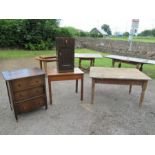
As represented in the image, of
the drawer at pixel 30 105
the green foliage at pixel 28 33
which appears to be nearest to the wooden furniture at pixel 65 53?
the drawer at pixel 30 105

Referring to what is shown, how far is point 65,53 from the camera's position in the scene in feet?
9.25

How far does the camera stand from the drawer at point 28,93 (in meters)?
2.35

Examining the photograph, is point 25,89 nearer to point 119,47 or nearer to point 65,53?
point 65,53

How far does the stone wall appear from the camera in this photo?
8.20 meters

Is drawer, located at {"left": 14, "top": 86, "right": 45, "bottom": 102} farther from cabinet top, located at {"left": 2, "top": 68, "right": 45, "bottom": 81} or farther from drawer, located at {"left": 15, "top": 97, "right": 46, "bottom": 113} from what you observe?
cabinet top, located at {"left": 2, "top": 68, "right": 45, "bottom": 81}

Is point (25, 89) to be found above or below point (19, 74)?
below

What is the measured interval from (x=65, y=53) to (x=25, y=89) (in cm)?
101

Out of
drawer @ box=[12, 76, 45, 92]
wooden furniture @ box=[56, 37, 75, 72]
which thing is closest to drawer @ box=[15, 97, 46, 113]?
drawer @ box=[12, 76, 45, 92]

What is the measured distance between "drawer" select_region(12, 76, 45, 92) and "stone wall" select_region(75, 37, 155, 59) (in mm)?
7328

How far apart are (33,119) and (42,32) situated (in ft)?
30.6

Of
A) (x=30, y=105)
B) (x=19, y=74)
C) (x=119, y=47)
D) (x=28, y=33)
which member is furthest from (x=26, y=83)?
(x=28, y=33)

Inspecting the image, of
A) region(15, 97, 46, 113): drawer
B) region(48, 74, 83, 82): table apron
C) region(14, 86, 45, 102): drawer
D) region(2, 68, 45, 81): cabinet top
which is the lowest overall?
region(15, 97, 46, 113): drawer

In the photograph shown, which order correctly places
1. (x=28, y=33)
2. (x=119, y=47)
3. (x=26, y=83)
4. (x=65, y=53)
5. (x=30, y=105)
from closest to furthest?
(x=26, y=83)
(x=30, y=105)
(x=65, y=53)
(x=119, y=47)
(x=28, y=33)

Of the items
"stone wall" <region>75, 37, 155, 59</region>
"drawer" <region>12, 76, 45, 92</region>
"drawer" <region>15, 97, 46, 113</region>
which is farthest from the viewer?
"stone wall" <region>75, 37, 155, 59</region>
